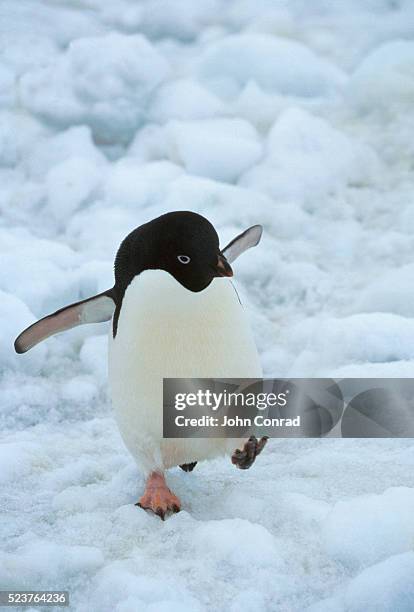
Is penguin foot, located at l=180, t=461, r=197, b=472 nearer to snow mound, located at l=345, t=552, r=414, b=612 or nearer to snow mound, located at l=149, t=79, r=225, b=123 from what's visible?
snow mound, located at l=345, t=552, r=414, b=612

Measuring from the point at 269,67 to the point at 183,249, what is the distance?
4.36 feet

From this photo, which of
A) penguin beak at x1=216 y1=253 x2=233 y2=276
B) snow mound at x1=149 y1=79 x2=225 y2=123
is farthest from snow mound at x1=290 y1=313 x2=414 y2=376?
snow mound at x1=149 y1=79 x2=225 y2=123

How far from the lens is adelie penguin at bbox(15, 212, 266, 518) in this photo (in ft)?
2.41

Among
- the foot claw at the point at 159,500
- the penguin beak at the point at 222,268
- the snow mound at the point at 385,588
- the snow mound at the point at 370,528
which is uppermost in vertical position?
the penguin beak at the point at 222,268

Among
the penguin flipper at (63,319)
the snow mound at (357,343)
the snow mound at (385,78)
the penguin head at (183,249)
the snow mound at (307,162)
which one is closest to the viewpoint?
the penguin head at (183,249)

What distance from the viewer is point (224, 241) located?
1.43 metres

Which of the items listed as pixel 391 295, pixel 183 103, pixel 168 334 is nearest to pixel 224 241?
pixel 391 295

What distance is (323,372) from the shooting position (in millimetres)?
1128

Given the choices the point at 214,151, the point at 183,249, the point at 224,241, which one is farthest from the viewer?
the point at 214,151

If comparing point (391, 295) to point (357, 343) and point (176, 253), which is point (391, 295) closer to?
point (357, 343)

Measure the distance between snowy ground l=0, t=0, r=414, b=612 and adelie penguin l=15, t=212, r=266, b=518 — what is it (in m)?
0.06

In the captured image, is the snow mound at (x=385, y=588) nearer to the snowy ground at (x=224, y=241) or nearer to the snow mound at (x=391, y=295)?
the snowy ground at (x=224, y=241)

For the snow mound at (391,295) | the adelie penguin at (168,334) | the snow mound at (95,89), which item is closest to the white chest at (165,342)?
the adelie penguin at (168,334)

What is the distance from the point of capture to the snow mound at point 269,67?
1916mm
